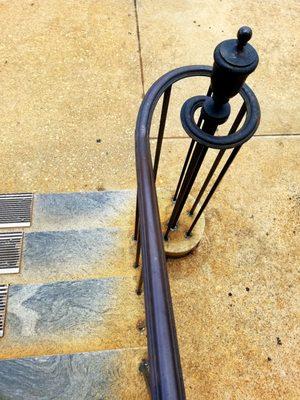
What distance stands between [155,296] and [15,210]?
5.97 ft

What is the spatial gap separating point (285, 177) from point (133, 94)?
60.4 inches

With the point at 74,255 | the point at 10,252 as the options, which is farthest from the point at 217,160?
the point at 10,252

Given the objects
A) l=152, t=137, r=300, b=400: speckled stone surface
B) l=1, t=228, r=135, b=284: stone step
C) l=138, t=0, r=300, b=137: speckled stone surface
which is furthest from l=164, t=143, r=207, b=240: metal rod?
l=138, t=0, r=300, b=137: speckled stone surface

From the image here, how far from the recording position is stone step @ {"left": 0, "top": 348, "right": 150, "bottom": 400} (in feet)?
6.07

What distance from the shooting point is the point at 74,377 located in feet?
6.21

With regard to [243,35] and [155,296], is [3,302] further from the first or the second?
[243,35]

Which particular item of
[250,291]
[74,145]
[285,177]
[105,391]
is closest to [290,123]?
[285,177]

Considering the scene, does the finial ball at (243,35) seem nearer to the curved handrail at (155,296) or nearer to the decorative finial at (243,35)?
the decorative finial at (243,35)

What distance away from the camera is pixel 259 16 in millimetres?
4180

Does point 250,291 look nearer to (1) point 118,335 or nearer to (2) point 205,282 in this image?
(2) point 205,282

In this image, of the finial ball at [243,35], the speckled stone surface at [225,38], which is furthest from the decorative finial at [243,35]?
the speckled stone surface at [225,38]

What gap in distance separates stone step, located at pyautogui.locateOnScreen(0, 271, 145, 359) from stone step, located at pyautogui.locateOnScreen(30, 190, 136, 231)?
454mm

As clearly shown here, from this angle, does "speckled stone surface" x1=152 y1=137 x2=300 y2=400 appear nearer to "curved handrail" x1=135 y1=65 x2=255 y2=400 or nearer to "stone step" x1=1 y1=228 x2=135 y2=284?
"stone step" x1=1 y1=228 x2=135 y2=284

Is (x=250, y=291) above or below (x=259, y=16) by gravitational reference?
below
